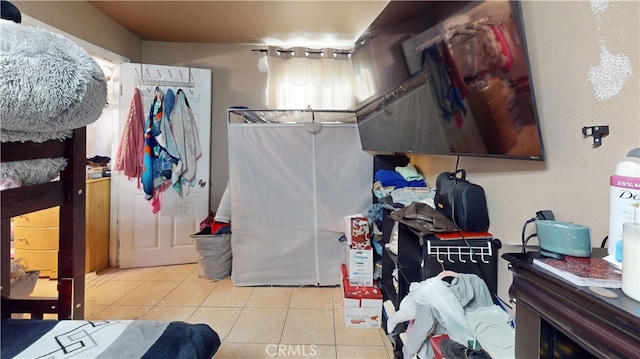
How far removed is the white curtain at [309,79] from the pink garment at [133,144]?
1.36 m

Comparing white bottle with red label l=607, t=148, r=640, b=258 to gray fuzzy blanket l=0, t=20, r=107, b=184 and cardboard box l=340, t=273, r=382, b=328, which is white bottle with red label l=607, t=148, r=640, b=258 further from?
cardboard box l=340, t=273, r=382, b=328

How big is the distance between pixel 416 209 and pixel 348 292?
997 millimetres

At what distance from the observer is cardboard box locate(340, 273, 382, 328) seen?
79.6 inches

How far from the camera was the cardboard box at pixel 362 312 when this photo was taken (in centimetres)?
202

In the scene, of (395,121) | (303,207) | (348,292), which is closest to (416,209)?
(395,121)

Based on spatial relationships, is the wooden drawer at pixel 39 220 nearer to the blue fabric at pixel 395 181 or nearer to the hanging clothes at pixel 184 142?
the hanging clothes at pixel 184 142

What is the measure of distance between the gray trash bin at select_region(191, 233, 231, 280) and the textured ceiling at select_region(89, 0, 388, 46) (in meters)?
2.12

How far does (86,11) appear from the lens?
2508mm

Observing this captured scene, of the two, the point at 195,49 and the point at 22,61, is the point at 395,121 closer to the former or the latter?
the point at 22,61

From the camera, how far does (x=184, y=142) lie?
3.04 metres

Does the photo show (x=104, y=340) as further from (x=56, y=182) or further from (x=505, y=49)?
(x=505, y=49)

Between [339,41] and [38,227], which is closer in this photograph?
[38,227]

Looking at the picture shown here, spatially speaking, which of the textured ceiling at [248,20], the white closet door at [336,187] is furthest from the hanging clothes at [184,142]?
the white closet door at [336,187]

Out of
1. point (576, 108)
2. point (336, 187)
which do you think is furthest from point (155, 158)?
point (576, 108)
